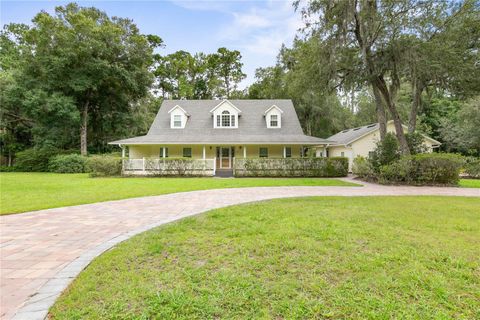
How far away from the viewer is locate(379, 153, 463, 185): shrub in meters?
12.2

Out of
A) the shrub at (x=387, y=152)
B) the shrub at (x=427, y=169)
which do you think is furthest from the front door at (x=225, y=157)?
the shrub at (x=427, y=169)

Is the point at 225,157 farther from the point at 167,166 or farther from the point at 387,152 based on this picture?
the point at 387,152

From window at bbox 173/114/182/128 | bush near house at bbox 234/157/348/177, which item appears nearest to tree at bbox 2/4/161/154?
window at bbox 173/114/182/128

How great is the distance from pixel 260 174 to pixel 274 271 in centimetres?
1390

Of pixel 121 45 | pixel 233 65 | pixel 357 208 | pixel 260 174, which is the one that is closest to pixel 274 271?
pixel 357 208

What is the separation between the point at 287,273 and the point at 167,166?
607 inches

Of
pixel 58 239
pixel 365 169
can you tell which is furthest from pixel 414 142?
pixel 58 239

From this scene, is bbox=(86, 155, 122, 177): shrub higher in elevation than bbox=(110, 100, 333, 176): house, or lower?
lower

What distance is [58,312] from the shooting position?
224 centimetres

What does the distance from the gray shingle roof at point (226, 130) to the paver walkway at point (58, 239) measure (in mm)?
11165

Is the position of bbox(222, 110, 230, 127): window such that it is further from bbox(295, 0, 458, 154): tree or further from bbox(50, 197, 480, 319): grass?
bbox(50, 197, 480, 319): grass

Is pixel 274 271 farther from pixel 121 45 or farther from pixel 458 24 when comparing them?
pixel 121 45

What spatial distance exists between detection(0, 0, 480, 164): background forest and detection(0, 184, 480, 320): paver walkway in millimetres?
11622

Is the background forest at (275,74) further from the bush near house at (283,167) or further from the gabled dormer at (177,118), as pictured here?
the gabled dormer at (177,118)
